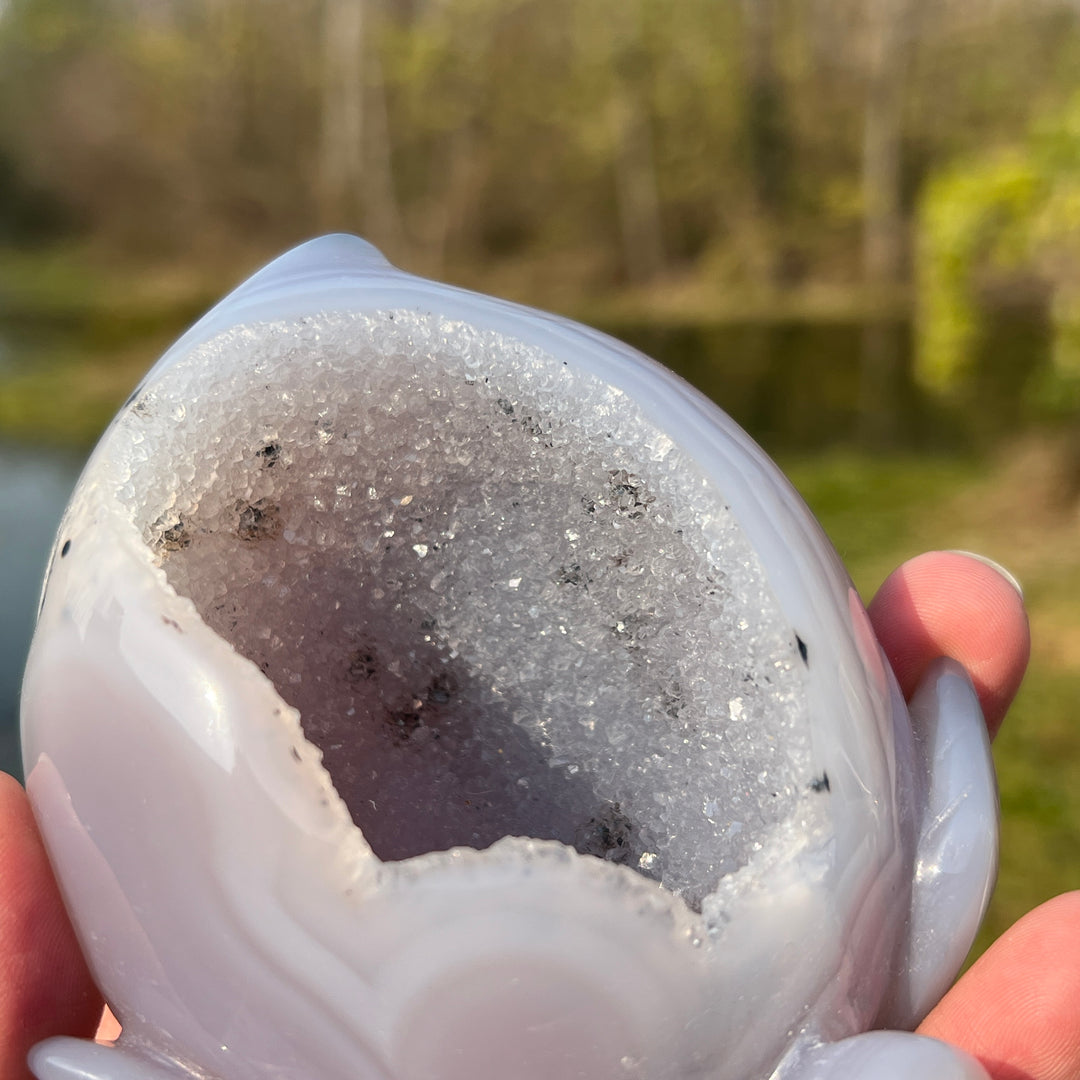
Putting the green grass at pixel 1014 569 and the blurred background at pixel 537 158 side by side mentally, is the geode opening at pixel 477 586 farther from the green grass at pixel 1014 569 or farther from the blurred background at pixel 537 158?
the blurred background at pixel 537 158

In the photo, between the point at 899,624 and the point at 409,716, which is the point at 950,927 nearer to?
the point at 899,624

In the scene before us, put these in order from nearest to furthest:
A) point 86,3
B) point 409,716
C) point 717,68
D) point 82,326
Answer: point 409,716 → point 82,326 → point 717,68 → point 86,3

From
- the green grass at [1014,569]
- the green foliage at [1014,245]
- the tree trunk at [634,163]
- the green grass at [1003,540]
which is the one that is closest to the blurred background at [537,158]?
the tree trunk at [634,163]

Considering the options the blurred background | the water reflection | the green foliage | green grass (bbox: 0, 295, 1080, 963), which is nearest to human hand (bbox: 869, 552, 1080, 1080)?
green grass (bbox: 0, 295, 1080, 963)

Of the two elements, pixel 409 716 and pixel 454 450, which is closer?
pixel 454 450

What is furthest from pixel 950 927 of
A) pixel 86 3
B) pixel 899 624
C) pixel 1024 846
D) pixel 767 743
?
pixel 86 3

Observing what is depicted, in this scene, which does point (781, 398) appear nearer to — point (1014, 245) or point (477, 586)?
point (1014, 245)
